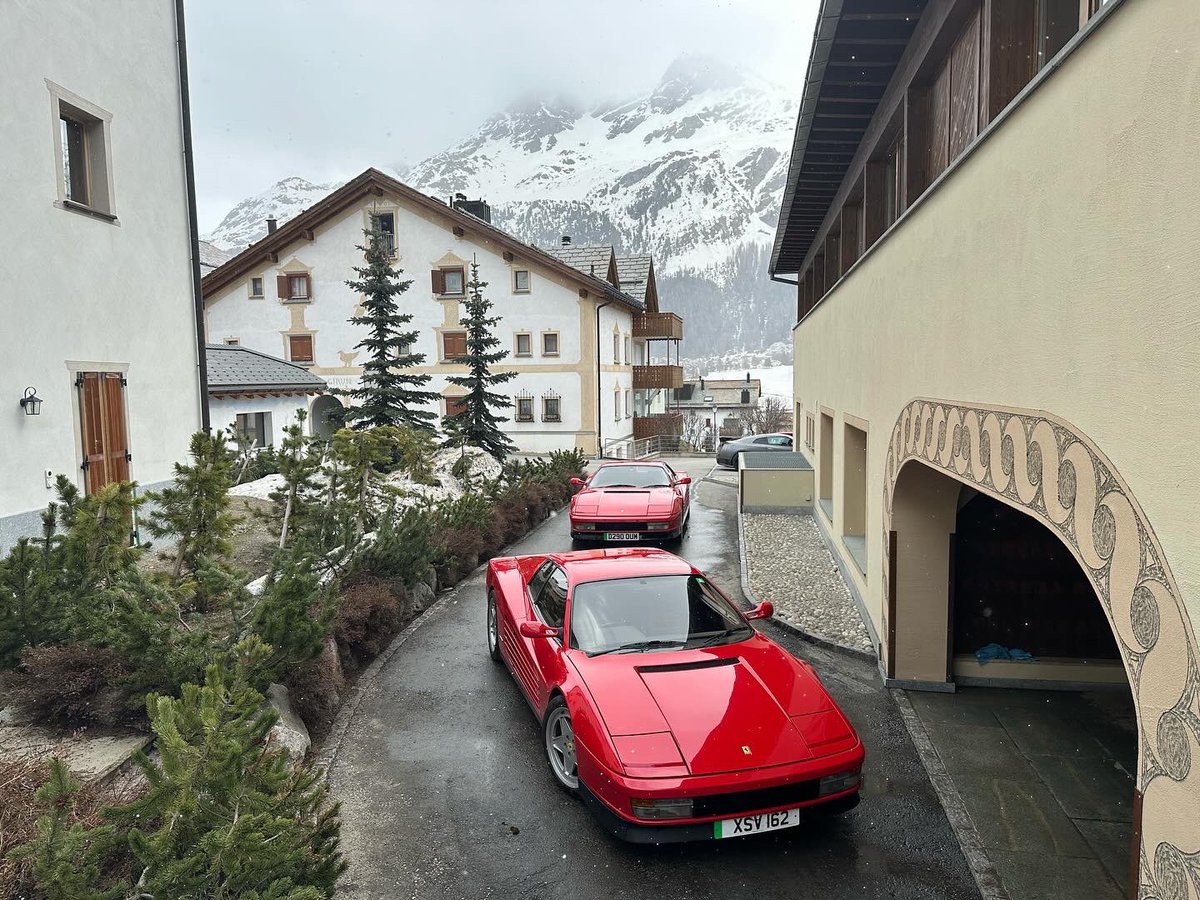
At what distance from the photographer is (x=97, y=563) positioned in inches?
240

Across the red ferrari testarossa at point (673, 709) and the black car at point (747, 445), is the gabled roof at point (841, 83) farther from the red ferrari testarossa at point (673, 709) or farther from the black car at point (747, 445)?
the black car at point (747, 445)

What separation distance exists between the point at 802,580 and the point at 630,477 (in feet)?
17.2

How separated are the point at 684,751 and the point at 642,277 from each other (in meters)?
37.8

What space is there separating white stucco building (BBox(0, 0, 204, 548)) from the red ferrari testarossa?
22.5 ft

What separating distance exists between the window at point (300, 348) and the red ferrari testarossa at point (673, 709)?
3132cm

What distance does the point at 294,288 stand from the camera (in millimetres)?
34625

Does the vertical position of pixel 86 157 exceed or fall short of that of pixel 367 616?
it exceeds it

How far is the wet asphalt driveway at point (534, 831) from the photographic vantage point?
430cm

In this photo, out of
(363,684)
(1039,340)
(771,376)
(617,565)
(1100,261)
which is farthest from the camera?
(771,376)

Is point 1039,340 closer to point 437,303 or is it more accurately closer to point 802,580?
point 802,580

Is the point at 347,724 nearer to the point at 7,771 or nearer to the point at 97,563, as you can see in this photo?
the point at 97,563

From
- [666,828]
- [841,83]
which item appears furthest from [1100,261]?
[841,83]

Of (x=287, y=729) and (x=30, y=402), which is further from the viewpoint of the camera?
(x=30, y=402)

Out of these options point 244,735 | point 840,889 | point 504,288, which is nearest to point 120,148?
point 244,735
